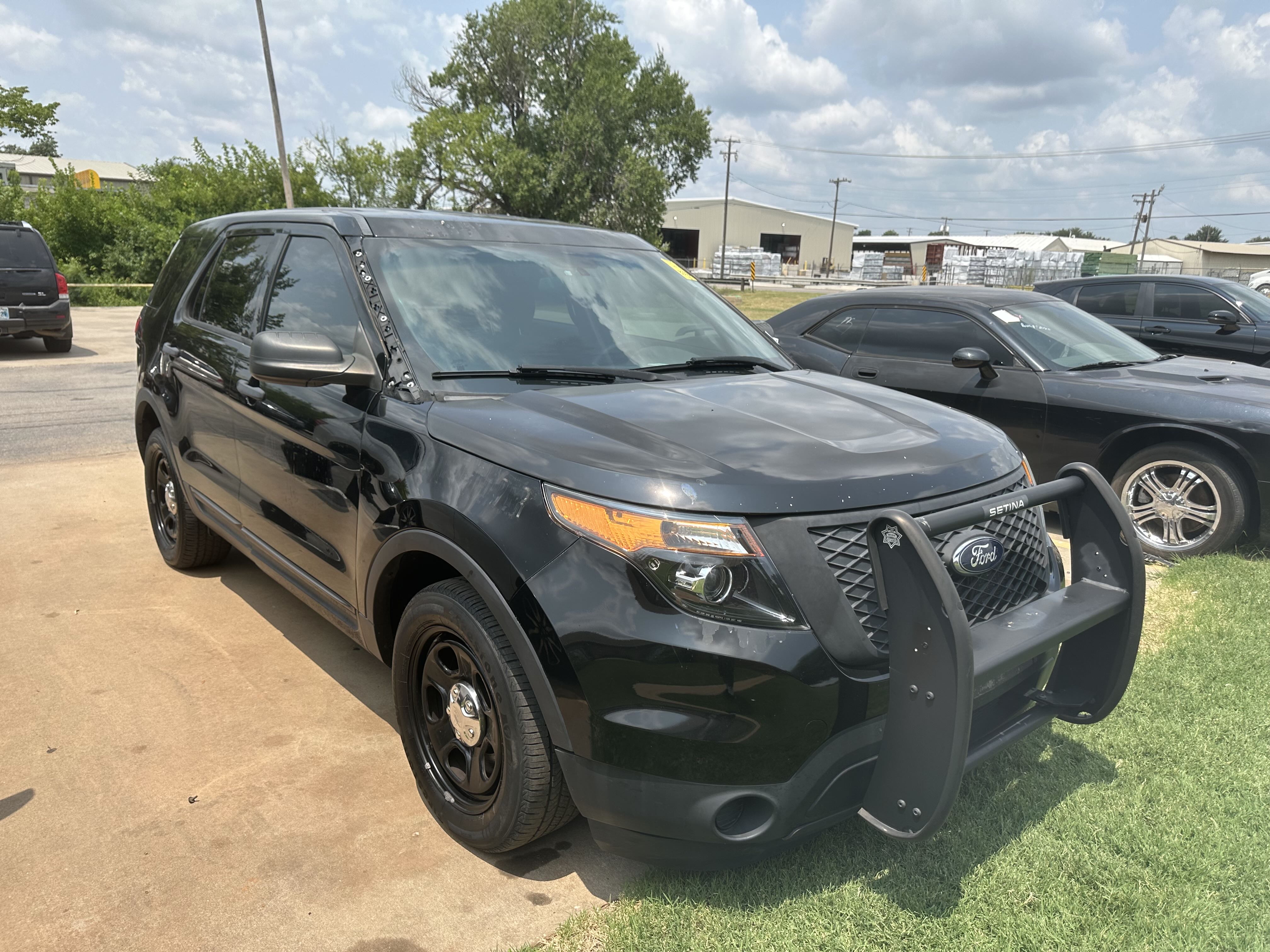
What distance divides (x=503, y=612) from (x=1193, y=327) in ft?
31.3

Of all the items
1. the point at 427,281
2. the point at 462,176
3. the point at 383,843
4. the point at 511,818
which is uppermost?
the point at 462,176

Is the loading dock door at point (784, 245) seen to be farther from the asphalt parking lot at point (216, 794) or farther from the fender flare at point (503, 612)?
the fender flare at point (503, 612)

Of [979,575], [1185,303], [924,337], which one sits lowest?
[979,575]

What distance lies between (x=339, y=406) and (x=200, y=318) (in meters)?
1.74

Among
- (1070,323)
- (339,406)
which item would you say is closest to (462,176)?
(1070,323)

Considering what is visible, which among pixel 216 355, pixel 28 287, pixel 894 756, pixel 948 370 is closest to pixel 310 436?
pixel 216 355

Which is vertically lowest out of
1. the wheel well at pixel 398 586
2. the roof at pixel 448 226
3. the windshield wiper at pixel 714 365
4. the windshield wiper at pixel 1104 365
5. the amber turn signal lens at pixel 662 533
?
the wheel well at pixel 398 586

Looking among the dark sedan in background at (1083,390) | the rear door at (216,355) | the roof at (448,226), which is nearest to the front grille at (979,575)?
the roof at (448,226)

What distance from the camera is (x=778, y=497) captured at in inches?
85.9

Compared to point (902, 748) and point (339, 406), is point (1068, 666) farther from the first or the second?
point (339, 406)

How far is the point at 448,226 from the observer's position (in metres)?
3.41

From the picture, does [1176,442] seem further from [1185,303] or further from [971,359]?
[1185,303]

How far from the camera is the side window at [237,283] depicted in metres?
3.85

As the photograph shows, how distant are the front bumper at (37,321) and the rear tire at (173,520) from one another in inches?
424
